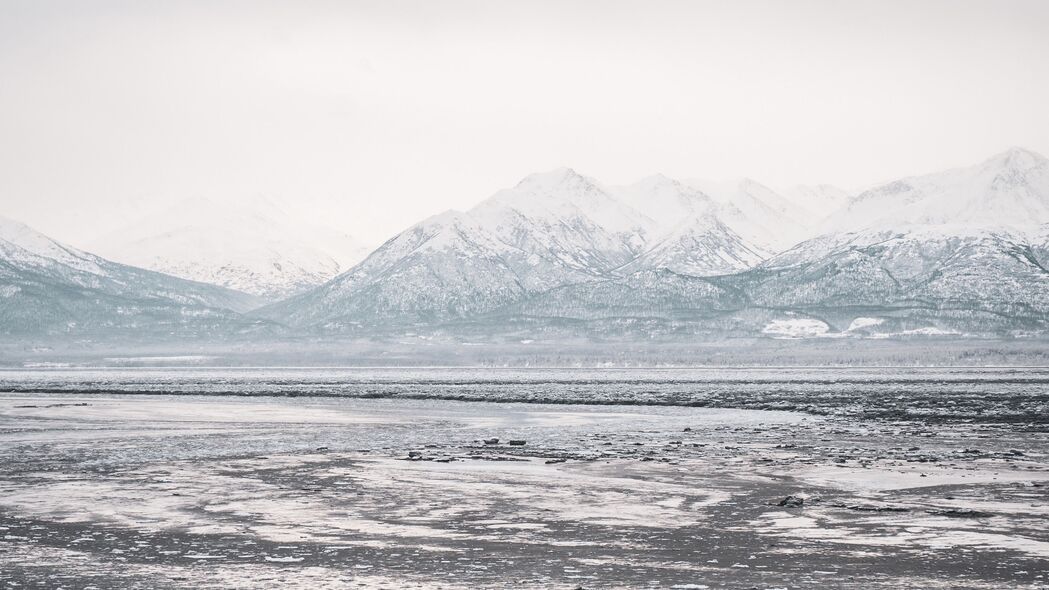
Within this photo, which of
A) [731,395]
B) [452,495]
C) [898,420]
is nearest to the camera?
[452,495]

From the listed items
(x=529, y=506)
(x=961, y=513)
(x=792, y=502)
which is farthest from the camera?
(x=529, y=506)

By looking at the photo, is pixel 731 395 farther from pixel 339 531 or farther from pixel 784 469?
pixel 339 531

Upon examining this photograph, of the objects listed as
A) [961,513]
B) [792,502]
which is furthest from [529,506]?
[961,513]

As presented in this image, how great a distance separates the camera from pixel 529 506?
38.5m

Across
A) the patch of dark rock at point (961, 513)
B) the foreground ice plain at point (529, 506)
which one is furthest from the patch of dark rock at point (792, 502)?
the patch of dark rock at point (961, 513)

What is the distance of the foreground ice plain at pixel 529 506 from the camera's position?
90.9ft

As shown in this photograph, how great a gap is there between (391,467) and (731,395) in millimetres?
85497

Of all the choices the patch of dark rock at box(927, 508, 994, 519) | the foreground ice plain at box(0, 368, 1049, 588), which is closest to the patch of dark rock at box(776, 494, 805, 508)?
the foreground ice plain at box(0, 368, 1049, 588)

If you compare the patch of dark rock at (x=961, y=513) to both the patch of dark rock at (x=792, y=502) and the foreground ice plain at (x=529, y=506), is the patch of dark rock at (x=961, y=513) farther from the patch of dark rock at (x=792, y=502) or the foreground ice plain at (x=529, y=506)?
the patch of dark rock at (x=792, y=502)

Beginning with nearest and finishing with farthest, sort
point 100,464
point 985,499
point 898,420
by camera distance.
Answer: point 985,499 → point 100,464 → point 898,420

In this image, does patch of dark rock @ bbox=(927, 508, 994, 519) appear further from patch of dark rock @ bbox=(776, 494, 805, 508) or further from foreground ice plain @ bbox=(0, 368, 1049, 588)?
patch of dark rock @ bbox=(776, 494, 805, 508)

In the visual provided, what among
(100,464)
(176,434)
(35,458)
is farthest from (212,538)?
(176,434)

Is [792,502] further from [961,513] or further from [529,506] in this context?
[529,506]

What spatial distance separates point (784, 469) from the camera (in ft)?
159
